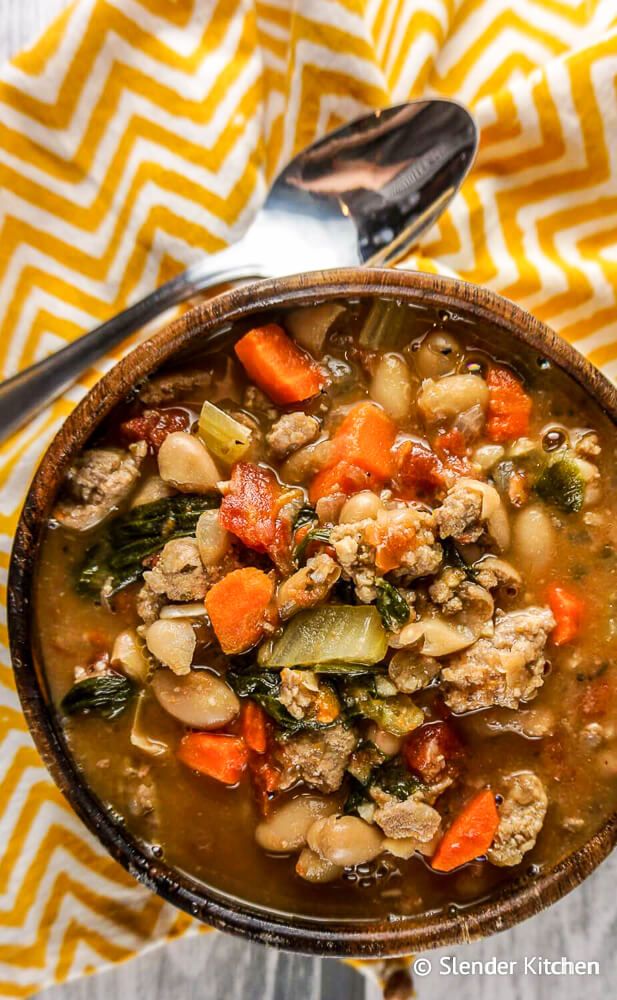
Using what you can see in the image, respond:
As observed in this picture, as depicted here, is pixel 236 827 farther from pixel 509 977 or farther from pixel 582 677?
pixel 509 977

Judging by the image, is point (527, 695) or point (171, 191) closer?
point (527, 695)

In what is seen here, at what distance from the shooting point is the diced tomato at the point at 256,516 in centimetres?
247

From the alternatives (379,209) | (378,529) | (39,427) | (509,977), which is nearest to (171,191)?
(379,209)

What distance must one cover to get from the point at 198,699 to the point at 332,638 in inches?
17.0

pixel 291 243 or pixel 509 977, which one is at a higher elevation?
pixel 291 243

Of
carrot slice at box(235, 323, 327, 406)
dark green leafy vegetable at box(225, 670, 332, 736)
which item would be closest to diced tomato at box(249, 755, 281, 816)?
dark green leafy vegetable at box(225, 670, 332, 736)

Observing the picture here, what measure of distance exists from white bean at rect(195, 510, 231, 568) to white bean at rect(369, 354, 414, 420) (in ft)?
1.83

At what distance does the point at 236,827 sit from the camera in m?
2.66

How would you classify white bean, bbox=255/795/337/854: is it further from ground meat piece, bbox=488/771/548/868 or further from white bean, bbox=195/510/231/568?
white bean, bbox=195/510/231/568

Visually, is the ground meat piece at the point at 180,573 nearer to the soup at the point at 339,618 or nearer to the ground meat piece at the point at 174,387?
the soup at the point at 339,618

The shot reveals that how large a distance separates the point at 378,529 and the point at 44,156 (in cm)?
171

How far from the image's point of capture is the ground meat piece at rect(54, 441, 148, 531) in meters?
2.56

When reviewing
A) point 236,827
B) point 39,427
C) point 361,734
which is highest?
point 39,427

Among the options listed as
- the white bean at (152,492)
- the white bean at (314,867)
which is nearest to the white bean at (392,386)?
the white bean at (152,492)
